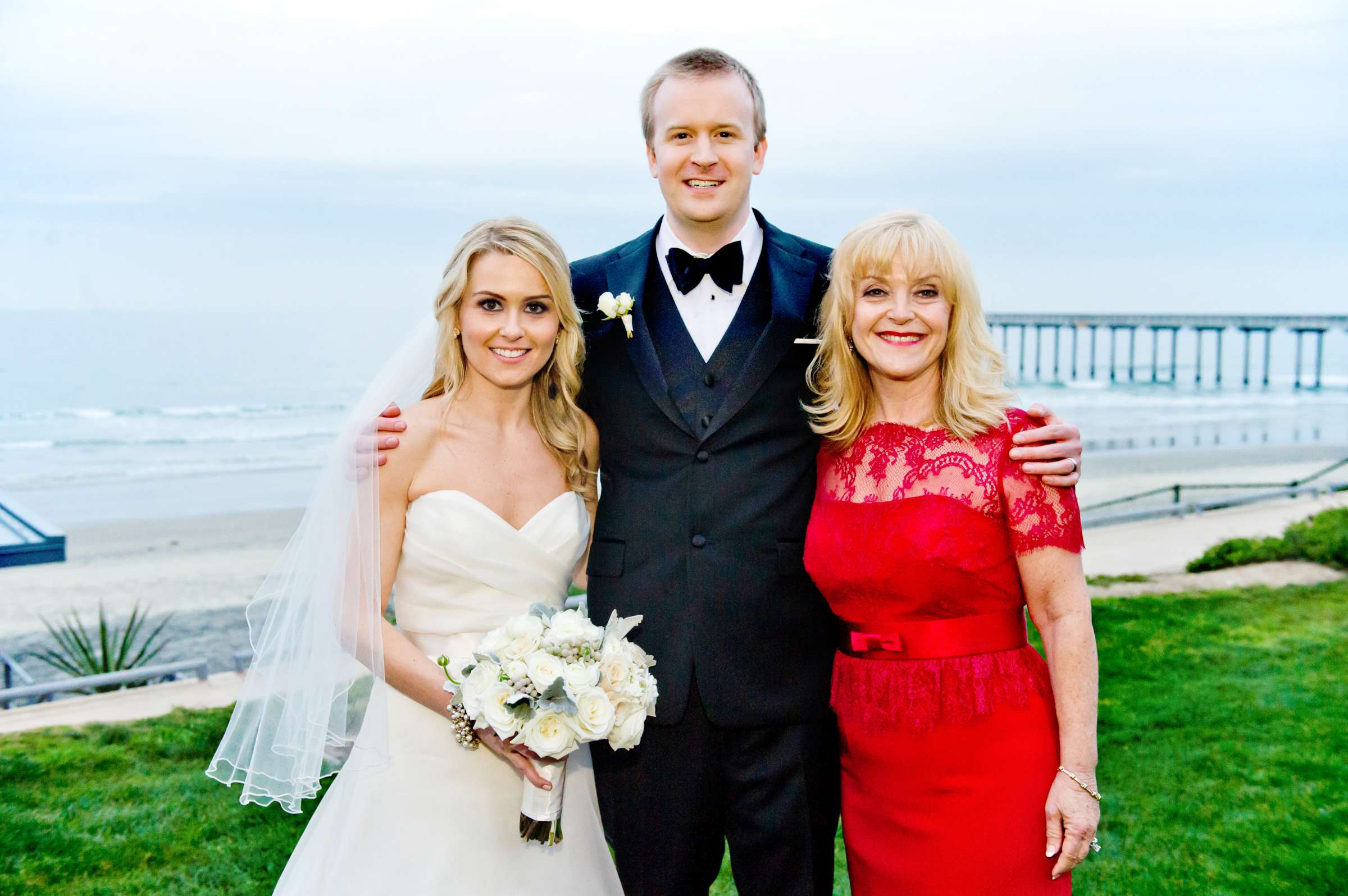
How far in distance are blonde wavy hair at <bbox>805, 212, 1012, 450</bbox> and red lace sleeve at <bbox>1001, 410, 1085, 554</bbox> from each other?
166 mm

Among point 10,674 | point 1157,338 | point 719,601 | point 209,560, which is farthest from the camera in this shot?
point 1157,338

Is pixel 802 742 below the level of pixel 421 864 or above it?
above

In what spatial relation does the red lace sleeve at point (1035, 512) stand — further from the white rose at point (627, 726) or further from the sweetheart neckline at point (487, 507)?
the sweetheart neckline at point (487, 507)

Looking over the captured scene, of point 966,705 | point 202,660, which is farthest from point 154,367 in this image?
point 966,705

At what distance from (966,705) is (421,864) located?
68.7 inches

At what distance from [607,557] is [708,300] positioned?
3.07 feet

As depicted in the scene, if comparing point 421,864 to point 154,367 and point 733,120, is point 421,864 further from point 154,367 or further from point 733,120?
point 154,367

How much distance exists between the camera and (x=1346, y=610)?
9844 millimetres

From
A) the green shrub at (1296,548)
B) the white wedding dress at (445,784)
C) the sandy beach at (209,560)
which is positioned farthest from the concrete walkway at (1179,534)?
the white wedding dress at (445,784)

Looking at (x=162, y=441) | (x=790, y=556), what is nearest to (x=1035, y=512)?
(x=790, y=556)

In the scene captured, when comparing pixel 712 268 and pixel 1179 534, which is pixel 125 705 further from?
pixel 1179 534

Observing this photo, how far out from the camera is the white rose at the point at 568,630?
9.63ft

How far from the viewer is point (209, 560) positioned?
17.1 metres

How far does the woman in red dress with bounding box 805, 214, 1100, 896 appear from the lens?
3.10 meters
